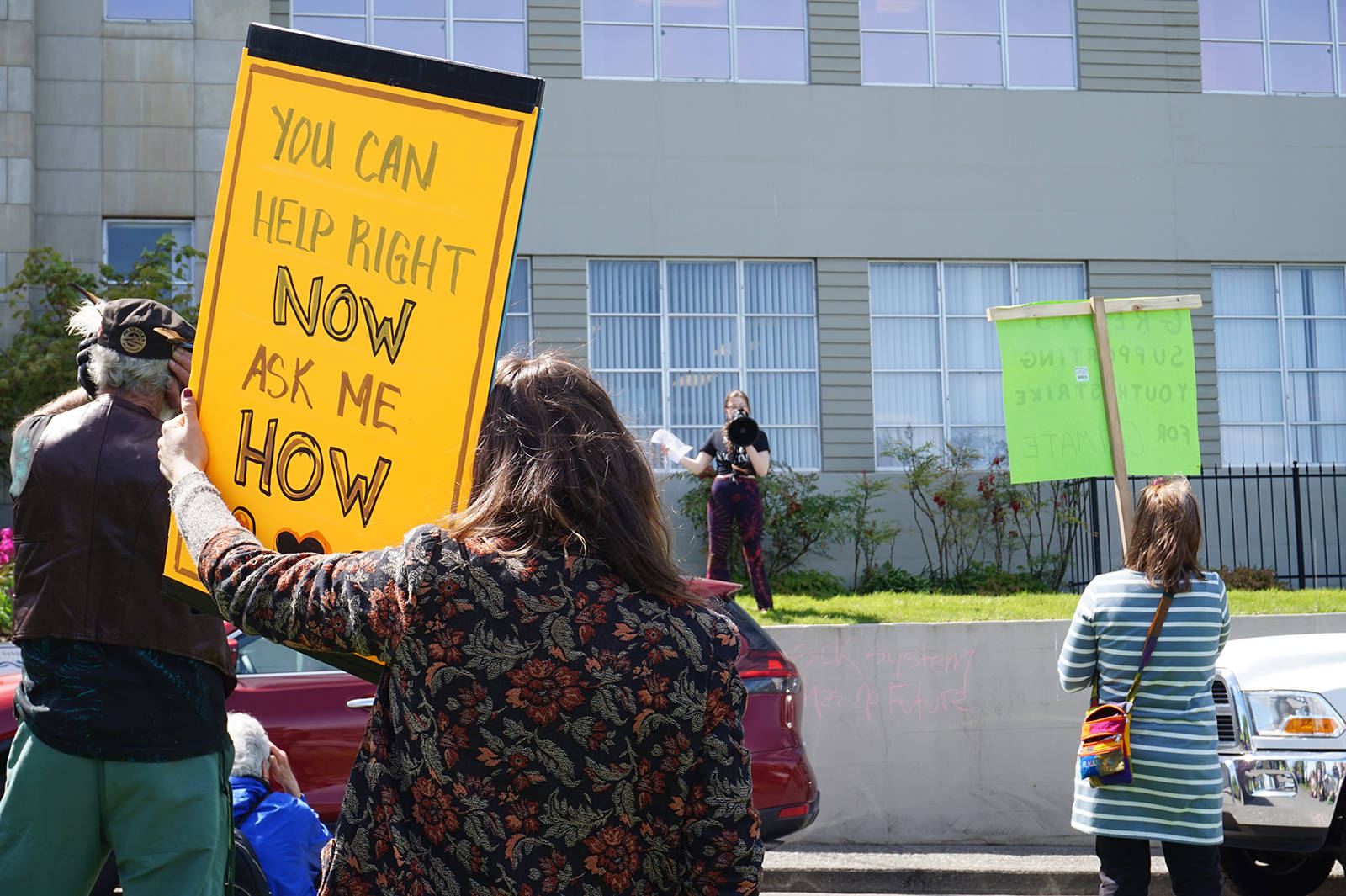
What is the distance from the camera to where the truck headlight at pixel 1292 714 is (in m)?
6.09

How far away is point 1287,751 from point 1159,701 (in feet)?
6.54

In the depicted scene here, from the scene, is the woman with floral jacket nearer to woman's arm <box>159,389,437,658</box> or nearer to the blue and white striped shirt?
woman's arm <box>159,389,437,658</box>

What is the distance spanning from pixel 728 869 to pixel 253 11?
48.1ft

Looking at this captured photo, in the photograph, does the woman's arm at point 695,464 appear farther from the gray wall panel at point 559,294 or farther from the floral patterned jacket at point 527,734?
the floral patterned jacket at point 527,734

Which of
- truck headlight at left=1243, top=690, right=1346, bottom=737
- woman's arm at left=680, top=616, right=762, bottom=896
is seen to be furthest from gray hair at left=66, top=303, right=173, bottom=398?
truck headlight at left=1243, top=690, right=1346, bottom=737

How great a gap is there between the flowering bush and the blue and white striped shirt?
747 cm

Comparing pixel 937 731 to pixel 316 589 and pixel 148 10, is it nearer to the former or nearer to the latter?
pixel 316 589

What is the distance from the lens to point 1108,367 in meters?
6.61

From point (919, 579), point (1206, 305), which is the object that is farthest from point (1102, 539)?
point (1206, 305)

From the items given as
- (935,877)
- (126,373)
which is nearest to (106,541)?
(126,373)

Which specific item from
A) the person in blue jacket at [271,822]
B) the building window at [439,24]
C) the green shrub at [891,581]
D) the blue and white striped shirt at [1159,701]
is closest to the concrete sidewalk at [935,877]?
the blue and white striped shirt at [1159,701]

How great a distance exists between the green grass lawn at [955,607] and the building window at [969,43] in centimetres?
682

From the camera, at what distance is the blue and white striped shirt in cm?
441

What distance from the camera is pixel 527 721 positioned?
195cm
